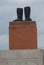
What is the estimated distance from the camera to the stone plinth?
477 centimetres

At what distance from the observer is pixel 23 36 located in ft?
15.7

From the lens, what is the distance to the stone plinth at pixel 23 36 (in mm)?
4766

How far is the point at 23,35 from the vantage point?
4797 mm

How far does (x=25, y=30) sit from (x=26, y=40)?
0.24 meters

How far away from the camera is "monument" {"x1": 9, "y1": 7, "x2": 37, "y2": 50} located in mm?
4770

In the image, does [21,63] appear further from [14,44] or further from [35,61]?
[14,44]

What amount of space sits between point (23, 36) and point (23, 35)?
24 mm

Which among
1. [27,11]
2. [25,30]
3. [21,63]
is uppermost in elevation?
[27,11]

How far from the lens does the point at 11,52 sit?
425 centimetres

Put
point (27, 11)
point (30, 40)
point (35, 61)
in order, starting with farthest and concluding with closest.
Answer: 1. point (27, 11)
2. point (30, 40)
3. point (35, 61)

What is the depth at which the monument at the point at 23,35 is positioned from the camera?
4770 millimetres

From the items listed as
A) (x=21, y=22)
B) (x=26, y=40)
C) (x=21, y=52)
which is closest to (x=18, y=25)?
(x=21, y=22)

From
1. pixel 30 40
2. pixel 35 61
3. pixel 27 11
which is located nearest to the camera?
pixel 35 61

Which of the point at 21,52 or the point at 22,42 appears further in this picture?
the point at 22,42
